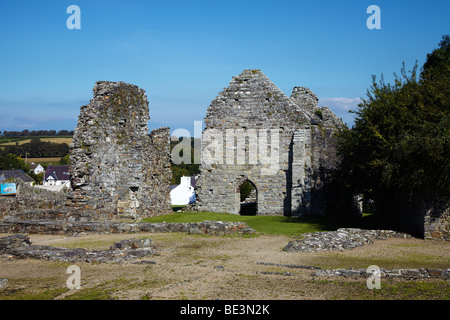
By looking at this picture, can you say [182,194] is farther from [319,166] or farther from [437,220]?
[437,220]

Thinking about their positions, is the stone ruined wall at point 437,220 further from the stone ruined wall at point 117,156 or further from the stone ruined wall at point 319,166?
the stone ruined wall at point 117,156

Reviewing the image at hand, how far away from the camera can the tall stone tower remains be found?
24297mm

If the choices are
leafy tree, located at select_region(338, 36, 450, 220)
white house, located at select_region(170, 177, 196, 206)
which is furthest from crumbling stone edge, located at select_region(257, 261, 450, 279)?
white house, located at select_region(170, 177, 196, 206)

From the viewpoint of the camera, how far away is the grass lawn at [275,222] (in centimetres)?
1885

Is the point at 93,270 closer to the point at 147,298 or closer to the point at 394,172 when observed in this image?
the point at 147,298

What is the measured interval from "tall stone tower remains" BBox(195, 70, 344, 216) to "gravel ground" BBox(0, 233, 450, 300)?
365 inches

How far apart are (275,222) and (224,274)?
11307 mm

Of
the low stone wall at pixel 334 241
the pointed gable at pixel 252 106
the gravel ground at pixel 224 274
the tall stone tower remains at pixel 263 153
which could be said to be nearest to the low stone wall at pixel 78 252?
the gravel ground at pixel 224 274

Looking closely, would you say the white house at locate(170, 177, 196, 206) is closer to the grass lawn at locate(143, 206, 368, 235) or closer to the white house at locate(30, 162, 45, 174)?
the grass lawn at locate(143, 206, 368, 235)

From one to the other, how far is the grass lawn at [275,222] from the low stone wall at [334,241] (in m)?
2.82

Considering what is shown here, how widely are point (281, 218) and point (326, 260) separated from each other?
1098cm

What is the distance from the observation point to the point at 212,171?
2516 cm

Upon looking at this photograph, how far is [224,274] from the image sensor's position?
33.4 ft
